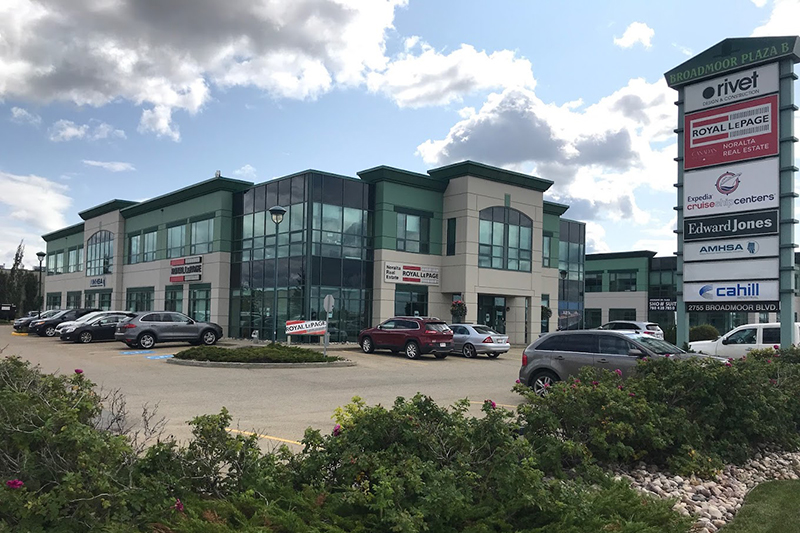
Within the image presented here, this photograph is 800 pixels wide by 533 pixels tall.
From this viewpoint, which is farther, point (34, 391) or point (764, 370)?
point (764, 370)

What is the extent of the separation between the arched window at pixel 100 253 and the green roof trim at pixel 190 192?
475 centimetres

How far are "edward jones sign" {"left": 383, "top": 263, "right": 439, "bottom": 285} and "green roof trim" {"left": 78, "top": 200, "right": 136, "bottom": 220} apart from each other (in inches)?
1054

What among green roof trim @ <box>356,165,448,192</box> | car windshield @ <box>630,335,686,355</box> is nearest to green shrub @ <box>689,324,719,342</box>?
green roof trim @ <box>356,165,448,192</box>

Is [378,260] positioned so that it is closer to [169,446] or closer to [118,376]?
[118,376]

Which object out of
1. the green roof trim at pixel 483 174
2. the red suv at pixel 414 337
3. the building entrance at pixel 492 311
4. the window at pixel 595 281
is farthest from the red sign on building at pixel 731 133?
the window at pixel 595 281

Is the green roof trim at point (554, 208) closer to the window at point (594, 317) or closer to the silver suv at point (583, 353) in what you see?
the window at point (594, 317)

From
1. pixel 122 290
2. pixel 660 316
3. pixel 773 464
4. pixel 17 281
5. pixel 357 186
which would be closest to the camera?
pixel 773 464

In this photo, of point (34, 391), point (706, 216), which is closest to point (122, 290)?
point (706, 216)

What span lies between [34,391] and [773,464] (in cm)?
798

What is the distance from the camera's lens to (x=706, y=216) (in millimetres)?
18328

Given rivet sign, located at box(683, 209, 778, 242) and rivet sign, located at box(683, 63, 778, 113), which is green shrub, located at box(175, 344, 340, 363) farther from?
rivet sign, located at box(683, 63, 778, 113)

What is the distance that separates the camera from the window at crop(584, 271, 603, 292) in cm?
7006

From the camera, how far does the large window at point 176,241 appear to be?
4309 centimetres

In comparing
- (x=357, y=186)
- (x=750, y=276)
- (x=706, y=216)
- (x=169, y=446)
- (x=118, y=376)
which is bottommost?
(x=118, y=376)
